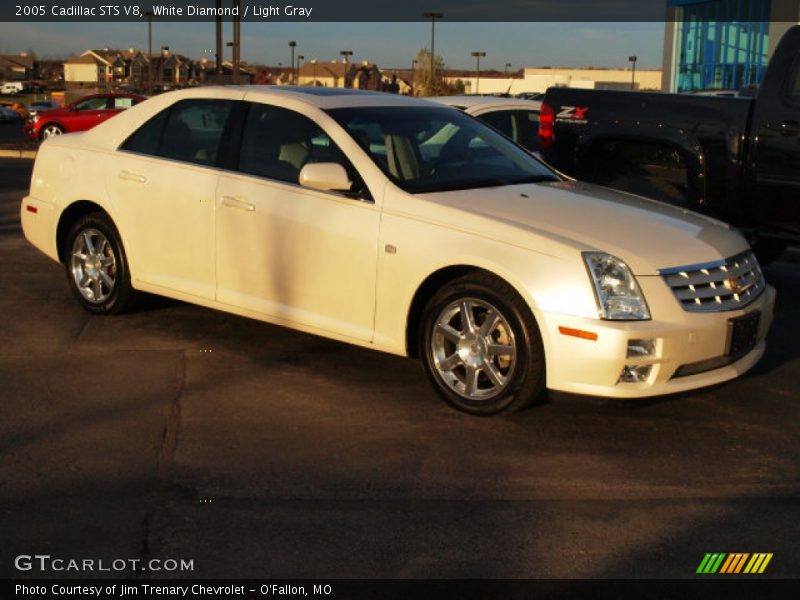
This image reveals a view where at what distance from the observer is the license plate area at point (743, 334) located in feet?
18.2

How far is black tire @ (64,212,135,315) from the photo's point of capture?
7320mm

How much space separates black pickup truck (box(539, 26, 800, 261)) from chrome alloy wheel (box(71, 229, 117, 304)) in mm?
3871

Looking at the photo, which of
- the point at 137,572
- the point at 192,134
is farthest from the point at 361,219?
the point at 137,572

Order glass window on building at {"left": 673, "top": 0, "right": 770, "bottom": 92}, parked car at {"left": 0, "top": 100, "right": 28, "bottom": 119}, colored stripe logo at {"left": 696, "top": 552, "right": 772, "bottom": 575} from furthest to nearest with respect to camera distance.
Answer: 1. parked car at {"left": 0, "top": 100, "right": 28, "bottom": 119}
2. glass window on building at {"left": 673, "top": 0, "right": 770, "bottom": 92}
3. colored stripe logo at {"left": 696, "top": 552, "right": 772, "bottom": 575}

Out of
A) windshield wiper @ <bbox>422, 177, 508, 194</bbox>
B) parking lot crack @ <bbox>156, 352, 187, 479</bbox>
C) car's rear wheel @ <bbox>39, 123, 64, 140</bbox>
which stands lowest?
parking lot crack @ <bbox>156, 352, 187, 479</bbox>

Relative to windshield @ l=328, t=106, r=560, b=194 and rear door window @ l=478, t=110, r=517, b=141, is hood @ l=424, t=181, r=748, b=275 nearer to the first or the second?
windshield @ l=328, t=106, r=560, b=194

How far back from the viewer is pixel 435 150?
6.56m

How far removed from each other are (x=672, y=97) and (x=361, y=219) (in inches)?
140

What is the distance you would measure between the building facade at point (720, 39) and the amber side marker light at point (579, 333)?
83.0 feet

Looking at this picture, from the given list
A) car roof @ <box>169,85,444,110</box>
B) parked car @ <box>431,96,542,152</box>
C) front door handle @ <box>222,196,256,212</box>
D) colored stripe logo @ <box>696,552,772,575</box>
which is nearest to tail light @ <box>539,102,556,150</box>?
parked car @ <box>431,96,542,152</box>

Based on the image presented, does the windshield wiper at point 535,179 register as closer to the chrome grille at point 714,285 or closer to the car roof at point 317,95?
the car roof at point 317,95

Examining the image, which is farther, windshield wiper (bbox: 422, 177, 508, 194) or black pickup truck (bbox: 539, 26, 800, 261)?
black pickup truck (bbox: 539, 26, 800, 261)

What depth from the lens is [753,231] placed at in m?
8.49

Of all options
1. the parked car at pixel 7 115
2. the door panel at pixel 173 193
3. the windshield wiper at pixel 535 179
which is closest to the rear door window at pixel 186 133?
the door panel at pixel 173 193
